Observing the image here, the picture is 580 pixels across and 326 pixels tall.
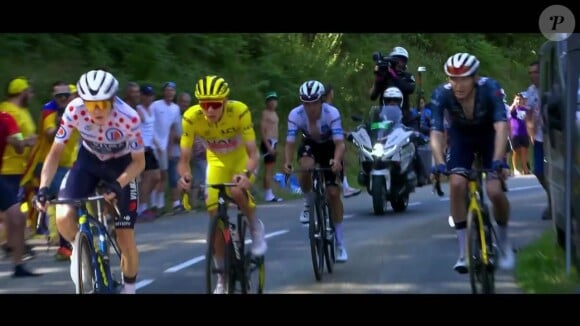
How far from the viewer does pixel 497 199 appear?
10820mm

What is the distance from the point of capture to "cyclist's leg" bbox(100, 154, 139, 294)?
A: 977 centimetres

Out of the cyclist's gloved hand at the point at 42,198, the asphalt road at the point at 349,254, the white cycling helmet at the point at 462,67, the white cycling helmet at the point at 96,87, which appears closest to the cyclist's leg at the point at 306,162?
the asphalt road at the point at 349,254

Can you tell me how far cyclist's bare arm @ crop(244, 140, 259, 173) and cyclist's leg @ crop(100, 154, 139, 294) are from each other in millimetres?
936

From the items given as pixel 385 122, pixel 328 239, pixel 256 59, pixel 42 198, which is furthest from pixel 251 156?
pixel 256 59

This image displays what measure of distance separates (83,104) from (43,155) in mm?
4375

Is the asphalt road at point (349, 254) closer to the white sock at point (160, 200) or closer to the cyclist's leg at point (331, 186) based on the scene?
the white sock at point (160, 200)

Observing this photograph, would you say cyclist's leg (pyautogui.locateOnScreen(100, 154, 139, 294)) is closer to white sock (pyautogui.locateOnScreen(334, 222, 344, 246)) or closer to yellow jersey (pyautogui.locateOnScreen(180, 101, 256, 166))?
yellow jersey (pyautogui.locateOnScreen(180, 101, 256, 166))

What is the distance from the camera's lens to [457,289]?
444 inches

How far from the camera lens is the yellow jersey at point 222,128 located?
10.1m

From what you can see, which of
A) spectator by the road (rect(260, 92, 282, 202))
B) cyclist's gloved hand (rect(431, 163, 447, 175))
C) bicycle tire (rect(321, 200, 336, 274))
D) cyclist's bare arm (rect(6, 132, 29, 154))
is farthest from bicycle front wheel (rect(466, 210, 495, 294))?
spectator by the road (rect(260, 92, 282, 202))

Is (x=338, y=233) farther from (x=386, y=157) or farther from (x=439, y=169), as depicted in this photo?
(x=386, y=157)

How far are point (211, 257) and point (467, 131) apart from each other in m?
2.63
